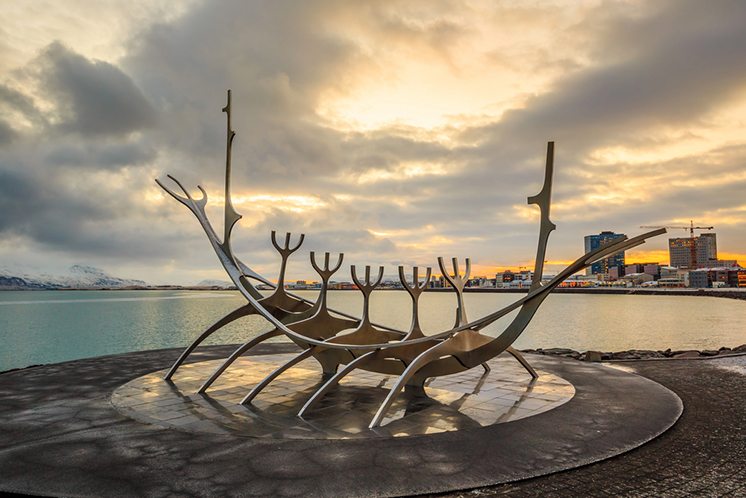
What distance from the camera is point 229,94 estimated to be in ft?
47.1

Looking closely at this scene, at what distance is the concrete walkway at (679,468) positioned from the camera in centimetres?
566

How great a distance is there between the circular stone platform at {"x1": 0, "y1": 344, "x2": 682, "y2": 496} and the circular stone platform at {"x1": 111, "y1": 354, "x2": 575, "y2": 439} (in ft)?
0.40

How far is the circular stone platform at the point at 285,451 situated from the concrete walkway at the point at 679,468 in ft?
0.69

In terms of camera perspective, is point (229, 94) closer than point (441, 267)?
No

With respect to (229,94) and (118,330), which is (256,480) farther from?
(118,330)

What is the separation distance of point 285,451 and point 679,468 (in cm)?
508

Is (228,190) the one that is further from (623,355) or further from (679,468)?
(623,355)

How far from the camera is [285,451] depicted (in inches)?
273

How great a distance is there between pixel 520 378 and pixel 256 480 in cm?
845

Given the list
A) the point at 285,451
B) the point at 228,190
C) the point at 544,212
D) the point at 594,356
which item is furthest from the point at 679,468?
the point at 228,190

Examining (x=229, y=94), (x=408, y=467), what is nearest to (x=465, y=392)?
(x=408, y=467)

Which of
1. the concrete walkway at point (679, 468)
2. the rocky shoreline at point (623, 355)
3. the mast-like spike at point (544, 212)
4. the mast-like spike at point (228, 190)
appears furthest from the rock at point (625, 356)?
the mast-like spike at point (228, 190)

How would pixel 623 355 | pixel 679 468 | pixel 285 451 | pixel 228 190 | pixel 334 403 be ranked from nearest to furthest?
pixel 679 468
pixel 285 451
pixel 334 403
pixel 228 190
pixel 623 355

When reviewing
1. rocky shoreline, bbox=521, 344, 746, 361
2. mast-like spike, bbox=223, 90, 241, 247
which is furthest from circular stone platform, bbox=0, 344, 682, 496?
rocky shoreline, bbox=521, 344, 746, 361
